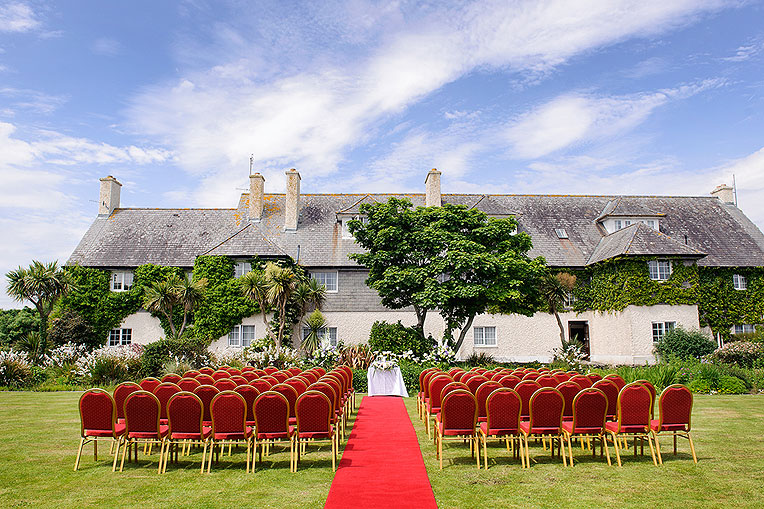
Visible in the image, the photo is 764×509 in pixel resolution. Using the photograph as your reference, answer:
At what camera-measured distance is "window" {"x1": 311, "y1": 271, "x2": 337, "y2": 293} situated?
88.5ft

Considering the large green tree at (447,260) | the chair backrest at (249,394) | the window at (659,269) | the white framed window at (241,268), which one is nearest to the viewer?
the chair backrest at (249,394)

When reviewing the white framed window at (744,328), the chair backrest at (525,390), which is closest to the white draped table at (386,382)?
the chair backrest at (525,390)

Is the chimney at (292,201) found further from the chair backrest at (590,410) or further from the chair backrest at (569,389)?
the chair backrest at (590,410)

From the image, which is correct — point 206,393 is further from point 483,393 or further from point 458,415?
point 483,393

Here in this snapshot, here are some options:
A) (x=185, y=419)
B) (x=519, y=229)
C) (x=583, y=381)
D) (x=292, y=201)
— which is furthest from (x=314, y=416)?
(x=519, y=229)

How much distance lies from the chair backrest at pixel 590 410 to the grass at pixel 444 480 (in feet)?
1.80

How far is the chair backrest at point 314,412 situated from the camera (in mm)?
7812

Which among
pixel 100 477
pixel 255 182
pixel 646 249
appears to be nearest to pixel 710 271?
pixel 646 249

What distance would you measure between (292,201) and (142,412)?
21.9 metres

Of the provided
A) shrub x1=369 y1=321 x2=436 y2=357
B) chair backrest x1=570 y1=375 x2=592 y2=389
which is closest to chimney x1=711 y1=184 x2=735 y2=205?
shrub x1=369 y1=321 x2=436 y2=357

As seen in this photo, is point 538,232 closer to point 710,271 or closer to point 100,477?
point 710,271

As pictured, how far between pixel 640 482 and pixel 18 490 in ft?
25.3

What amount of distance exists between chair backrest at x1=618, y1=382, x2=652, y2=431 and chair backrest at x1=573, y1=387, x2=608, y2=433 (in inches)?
10.9

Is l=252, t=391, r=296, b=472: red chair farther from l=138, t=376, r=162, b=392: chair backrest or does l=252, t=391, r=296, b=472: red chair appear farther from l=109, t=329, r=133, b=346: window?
l=109, t=329, r=133, b=346: window
